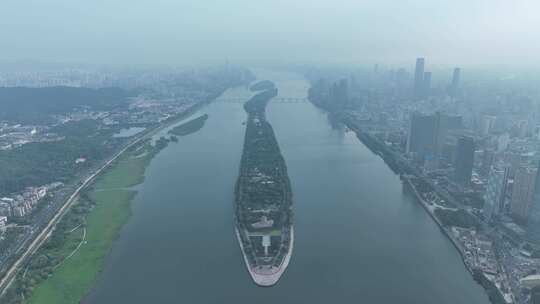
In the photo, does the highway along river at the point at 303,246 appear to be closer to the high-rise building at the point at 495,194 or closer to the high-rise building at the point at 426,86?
the high-rise building at the point at 495,194

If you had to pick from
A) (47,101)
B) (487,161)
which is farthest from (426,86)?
(47,101)

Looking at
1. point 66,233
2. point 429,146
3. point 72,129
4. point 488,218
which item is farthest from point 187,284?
point 72,129

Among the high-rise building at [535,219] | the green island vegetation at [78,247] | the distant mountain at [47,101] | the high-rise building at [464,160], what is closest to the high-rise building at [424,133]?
the high-rise building at [464,160]

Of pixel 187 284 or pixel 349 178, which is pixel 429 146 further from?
pixel 187 284

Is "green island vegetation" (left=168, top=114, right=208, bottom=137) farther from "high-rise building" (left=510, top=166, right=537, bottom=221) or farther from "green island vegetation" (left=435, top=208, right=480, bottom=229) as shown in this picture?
"high-rise building" (left=510, top=166, right=537, bottom=221)

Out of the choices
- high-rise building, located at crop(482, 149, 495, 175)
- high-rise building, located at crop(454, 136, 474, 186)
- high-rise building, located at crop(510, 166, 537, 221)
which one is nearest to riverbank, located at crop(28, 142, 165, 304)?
high-rise building, located at crop(510, 166, 537, 221)

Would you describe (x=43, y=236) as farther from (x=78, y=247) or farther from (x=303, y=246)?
(x=303, y=246)
